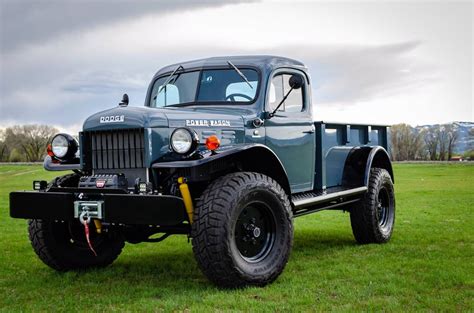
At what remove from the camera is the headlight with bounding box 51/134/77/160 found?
256 inches

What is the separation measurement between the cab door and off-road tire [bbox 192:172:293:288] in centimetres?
94

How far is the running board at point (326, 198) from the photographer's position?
Answer: 6.98 meters

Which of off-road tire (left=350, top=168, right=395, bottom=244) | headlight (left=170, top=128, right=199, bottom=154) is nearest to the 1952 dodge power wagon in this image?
headlight (left=170, top=128, right=199, bottom=154)

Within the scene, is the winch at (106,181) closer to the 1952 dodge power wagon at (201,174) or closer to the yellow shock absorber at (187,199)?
the 1952 dodge power wagon at (201,174)

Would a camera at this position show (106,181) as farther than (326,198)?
No

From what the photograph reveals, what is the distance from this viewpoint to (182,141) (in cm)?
547

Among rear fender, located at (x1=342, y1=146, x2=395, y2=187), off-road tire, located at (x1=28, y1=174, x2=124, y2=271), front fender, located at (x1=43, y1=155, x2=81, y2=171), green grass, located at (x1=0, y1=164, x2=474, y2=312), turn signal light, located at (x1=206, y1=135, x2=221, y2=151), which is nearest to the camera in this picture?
green grass, located at (x1=0, y1=164, x2=474, y2=312)

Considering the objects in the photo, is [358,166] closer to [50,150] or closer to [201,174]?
[201,174]

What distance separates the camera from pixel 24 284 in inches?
246

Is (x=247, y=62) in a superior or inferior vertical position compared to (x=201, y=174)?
superior

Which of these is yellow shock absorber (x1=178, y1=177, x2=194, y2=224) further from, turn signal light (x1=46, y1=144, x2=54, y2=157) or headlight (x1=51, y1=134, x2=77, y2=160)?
turn signal light (x1=46, y1=144, x2=54, y2=157)

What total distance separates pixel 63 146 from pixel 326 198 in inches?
128

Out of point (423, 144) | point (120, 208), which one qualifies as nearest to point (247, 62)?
point (120, 208)

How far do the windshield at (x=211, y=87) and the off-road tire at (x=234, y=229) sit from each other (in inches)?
52.1
